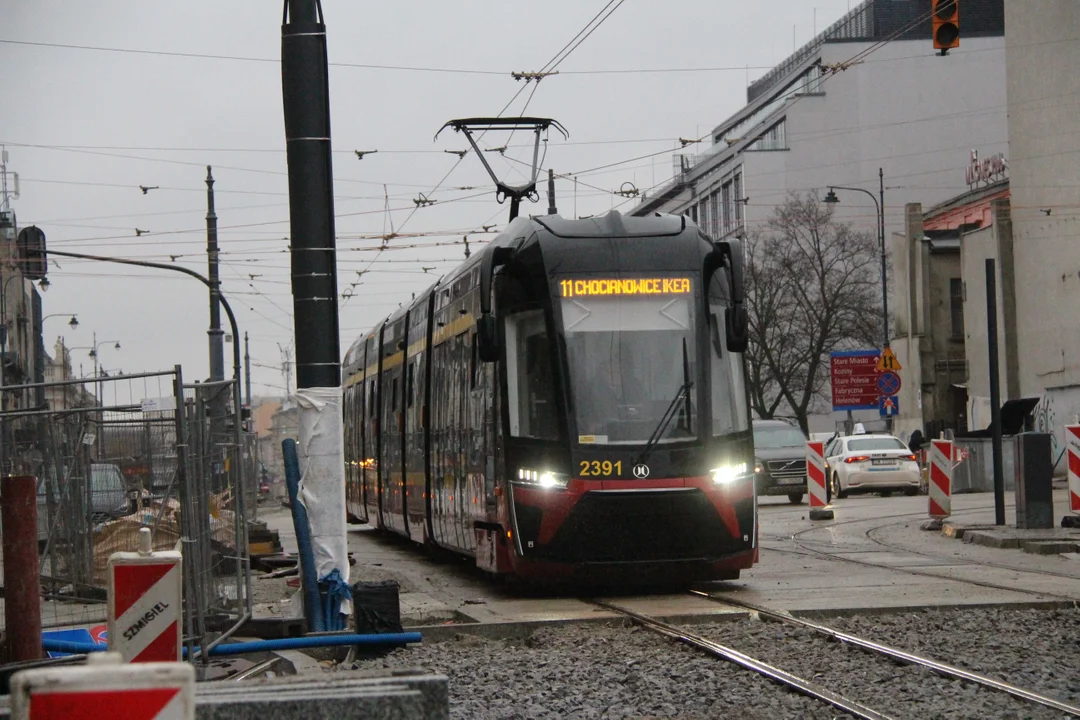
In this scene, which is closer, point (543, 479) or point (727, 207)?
point (543, 479)

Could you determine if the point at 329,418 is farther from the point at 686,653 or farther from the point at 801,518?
the point at 801,518

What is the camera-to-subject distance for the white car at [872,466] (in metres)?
36.4

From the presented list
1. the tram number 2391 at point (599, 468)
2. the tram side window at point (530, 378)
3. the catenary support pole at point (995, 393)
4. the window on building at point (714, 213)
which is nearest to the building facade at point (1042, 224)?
the catenary support pole at point (995, 393)

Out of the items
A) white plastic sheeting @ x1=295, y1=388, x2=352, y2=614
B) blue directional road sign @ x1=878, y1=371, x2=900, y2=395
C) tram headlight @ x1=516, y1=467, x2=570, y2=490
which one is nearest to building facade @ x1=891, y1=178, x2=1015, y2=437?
blue directional road sign @ x1=878, y1=371, x2=900, y2=395

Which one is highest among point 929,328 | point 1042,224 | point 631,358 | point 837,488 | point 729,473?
point 1042,224

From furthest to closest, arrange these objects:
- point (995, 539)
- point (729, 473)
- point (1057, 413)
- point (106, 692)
Answer: point (1057, 413) < point (995, 539) < point (729, 473) < point (106, 692)

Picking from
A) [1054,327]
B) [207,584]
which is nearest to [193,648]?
[207,584]

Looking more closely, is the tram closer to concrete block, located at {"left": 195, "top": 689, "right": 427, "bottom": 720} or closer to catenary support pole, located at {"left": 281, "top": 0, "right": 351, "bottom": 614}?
catenary support pole, located at {"left": 281, "top": 0, "right": 351, "bottom": 614}

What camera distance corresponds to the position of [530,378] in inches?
538

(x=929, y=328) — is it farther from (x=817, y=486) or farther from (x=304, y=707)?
(x=304, y=707)

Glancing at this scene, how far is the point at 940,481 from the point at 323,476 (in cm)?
1317

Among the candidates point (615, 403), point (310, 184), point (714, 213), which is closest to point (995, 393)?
point (615, 403)

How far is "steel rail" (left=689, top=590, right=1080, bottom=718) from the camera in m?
7.59

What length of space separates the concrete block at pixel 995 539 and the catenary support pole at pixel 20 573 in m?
13.4
